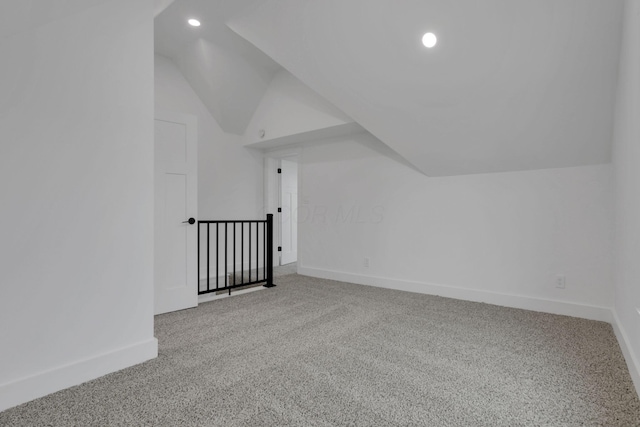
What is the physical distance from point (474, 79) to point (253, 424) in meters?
2.68

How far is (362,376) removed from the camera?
1.74 metres

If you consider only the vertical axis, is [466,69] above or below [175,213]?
above

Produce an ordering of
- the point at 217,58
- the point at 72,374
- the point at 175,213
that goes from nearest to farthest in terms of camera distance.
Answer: the point at 72,374 < the point at 175,213 < the point at 217,58

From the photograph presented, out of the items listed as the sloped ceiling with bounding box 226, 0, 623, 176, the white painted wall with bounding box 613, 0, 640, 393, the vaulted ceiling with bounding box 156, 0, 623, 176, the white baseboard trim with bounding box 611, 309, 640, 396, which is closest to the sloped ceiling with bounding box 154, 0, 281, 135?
the vaulted ceiling with bounding box 156, 0, 623, 176

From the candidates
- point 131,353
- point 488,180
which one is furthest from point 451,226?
point 131,353

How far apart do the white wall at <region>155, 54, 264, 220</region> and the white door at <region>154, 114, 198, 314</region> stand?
1594mm

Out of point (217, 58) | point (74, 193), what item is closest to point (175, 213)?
point (74, 193)

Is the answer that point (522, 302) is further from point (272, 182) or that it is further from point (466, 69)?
point (272, 182)

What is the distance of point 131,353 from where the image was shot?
1.87 metres

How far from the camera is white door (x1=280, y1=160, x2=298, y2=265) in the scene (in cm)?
575

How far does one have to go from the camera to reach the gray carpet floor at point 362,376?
1.39 meters

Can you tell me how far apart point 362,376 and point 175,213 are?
7.19 feet

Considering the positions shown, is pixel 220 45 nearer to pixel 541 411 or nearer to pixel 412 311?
pixel 412 311


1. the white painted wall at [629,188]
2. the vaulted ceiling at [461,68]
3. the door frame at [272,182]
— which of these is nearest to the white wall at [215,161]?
the door frame at [272,182]
